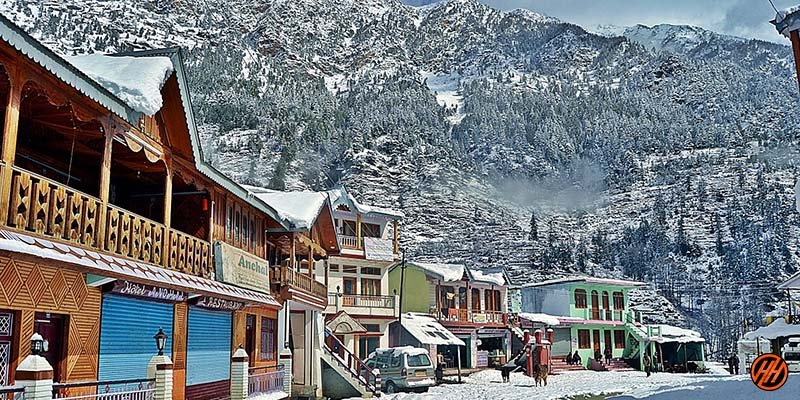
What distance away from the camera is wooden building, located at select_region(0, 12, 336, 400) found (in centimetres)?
1085

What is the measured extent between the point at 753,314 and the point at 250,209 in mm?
80439

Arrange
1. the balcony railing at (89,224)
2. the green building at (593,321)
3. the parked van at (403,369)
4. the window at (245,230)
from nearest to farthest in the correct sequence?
the balcony railing at (89,224), the window at (245,230), the parked van at (403,369), the green building at (593,321)

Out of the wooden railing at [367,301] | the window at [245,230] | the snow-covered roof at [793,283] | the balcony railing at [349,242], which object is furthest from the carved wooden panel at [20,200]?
the balcony railing at [349,242]

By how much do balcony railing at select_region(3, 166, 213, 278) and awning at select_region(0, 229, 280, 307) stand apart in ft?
0.67

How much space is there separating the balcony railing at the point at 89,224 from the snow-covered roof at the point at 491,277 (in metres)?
35.3

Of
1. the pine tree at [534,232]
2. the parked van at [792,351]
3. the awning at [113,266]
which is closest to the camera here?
the awning at [113,266]

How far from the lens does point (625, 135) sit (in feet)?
516

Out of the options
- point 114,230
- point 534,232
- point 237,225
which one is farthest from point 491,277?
point 534,232

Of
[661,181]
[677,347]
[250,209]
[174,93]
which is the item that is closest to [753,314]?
[677,347]

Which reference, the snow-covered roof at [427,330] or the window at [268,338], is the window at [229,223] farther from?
the snow-covered roof at [427,330]

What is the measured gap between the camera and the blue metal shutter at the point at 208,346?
17.8m

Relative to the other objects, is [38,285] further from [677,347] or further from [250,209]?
[677,347]

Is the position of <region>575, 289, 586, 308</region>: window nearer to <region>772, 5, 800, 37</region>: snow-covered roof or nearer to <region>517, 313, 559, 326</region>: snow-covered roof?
<region>517, 313, 559, 326</region>: snow-covered roof

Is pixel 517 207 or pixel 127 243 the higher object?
pixel 517 207
